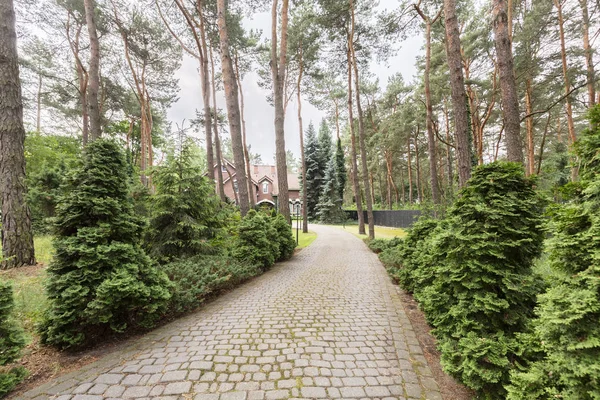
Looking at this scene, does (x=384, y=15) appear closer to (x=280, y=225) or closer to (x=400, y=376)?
(x=280, y=225)

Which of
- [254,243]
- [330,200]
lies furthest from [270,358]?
[330,200]

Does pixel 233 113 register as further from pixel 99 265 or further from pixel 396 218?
pixel 396 218

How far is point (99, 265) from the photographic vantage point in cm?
292

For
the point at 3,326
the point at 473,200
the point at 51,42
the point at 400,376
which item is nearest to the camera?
the point at 3,326

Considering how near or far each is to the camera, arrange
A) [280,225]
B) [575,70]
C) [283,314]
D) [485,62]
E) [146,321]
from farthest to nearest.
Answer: [485,62], [575,70], [280,225], [283,314], [146,321]

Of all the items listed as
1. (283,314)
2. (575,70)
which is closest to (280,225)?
(283,314)

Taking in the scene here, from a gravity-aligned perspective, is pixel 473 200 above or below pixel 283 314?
above

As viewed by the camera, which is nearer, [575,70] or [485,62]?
[575,70]

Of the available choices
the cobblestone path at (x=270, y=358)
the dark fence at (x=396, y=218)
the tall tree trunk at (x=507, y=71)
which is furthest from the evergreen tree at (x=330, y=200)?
the cobblestone path at (x=270, y=358)

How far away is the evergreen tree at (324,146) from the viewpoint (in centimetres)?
3008

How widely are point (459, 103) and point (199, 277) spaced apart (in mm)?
6212

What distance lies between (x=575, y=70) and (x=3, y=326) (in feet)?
62.1

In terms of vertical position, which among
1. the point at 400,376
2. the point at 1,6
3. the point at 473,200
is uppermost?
the point at 1,6

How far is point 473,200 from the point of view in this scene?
264cm
